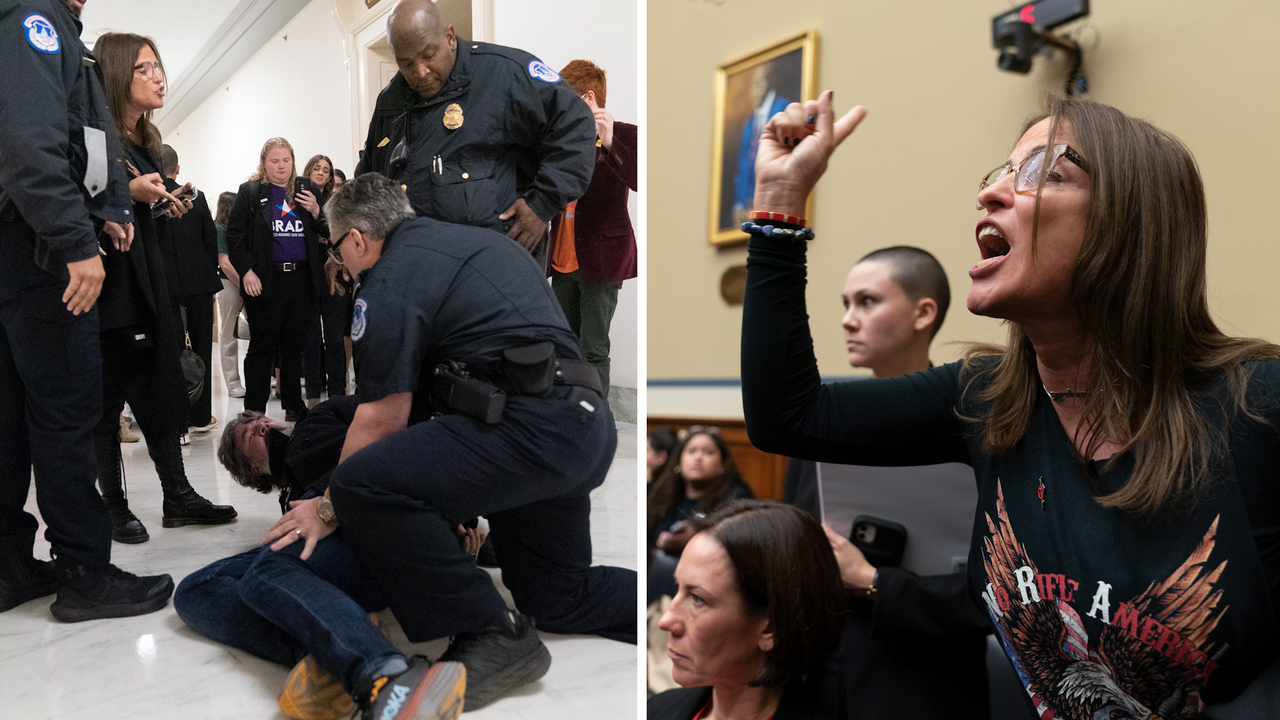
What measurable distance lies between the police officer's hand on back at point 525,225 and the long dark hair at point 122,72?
631 millimetres

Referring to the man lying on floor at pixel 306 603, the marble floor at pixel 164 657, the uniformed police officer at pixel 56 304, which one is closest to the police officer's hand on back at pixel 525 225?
the man lying on floor at pixel 306 603

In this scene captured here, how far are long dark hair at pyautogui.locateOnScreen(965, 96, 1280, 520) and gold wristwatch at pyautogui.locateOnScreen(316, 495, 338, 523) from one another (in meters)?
1.25

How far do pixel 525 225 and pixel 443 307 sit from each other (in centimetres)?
24

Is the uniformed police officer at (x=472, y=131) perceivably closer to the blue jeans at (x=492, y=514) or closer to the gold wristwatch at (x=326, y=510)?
the blue jeans at (x=492, y=514)

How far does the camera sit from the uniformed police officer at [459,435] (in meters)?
1.53

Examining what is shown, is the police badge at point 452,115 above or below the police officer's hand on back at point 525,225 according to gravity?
above

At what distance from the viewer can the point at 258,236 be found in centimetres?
150

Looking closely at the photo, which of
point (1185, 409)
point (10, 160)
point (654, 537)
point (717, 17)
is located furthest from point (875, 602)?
point (717, 17)

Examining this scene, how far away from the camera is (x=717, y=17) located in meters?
2.94

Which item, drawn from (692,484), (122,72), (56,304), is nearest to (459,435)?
(56,304)

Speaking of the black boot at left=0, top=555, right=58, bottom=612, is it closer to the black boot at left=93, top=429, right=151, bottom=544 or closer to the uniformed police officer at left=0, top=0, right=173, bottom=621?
the uniformed police officer at left=0, top=0, right=173, bottom=621

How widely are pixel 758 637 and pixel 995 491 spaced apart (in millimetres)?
590

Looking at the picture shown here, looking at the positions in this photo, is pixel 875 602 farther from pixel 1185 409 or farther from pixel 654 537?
pixel 654 537

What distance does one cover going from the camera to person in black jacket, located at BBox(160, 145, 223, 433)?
1.46 meters
